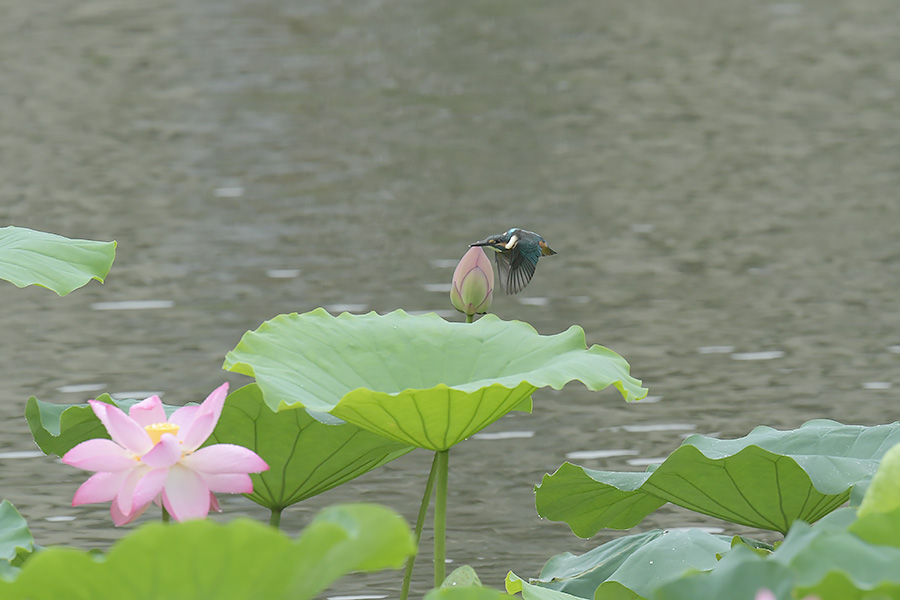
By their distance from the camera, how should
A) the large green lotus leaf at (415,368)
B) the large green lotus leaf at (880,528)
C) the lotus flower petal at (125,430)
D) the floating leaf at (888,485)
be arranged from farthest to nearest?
the large green lotus leaf at (415,368), the lotus flower petal at (125,430), the floating leaf at (888,485), the large green lotus leaf at (880,528)

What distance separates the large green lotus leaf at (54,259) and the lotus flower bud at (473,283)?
607mm

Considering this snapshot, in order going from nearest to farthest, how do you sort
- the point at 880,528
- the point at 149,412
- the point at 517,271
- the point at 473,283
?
the point at 880,528 → the point at 149,412 → the point at 473,283 → the point at 517,271

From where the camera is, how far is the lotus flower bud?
7.97 ft

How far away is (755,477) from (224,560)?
1.11 meters

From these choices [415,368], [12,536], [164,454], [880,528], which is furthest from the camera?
[415,368]

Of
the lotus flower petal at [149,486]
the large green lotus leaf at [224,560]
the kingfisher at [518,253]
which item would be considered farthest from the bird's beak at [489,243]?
the large green lotus leaf at [224,560]

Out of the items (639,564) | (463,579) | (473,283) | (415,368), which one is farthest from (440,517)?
(473,283)

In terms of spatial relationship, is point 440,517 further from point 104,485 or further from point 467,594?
point 467,594

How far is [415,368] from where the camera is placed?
2.23 m

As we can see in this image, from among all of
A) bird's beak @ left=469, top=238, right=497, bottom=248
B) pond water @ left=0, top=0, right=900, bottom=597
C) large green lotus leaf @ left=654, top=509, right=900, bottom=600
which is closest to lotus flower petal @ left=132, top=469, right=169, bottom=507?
large green lotus leaf @ left=654, top=509, right=900, bottom=600

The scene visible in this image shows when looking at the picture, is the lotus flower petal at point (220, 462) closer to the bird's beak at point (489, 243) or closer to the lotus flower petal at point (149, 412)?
the lotus flower petal at point (149, 412)

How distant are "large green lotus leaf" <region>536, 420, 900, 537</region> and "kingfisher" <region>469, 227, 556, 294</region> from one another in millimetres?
Answer: 390

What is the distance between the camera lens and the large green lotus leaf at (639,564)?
221 centimetres

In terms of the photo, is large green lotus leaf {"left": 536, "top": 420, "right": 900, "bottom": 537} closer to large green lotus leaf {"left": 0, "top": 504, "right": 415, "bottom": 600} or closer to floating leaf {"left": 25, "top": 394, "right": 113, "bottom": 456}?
floating leaf {"left": 25, "top": 394, "right": 113, "bottom": 456}
